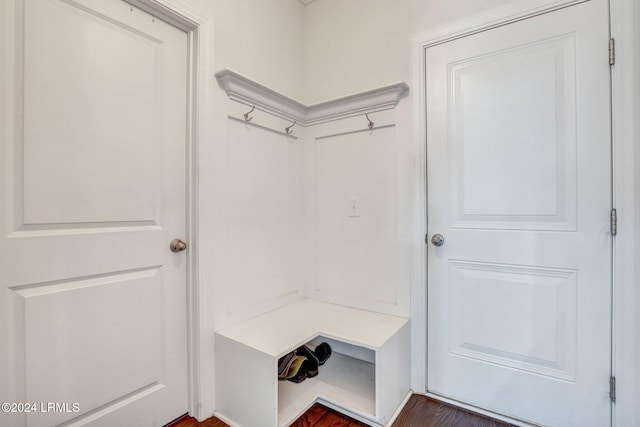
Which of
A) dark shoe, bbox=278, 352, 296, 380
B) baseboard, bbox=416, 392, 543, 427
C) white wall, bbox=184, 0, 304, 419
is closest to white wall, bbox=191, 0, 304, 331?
white wall, bbox=184, 0, 304, 419

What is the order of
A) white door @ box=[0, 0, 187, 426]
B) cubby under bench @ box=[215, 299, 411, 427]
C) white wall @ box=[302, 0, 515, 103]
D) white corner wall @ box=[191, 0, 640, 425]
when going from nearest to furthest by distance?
white door @ box=[0, 0, 187, 426] < cubby under bench @ box=[215, 299, 411, 427] < white corner wall @ box=[191, 0, 640, 425] < white wall @ box=[302, 0, 515, 103]

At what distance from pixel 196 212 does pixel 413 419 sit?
1450 mm

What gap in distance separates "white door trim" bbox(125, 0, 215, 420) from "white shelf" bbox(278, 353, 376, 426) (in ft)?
1.26

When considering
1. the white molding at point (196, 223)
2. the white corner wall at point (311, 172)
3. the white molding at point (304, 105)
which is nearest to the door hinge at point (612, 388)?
the white corner wall at point (311, 172)

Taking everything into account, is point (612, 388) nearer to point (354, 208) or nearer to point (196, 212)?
point (354, 208)

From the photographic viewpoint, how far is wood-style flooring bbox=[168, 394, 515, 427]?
1377mm

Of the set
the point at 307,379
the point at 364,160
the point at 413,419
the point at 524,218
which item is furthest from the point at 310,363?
the point at 524,218

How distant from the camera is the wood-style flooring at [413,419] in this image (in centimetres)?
138

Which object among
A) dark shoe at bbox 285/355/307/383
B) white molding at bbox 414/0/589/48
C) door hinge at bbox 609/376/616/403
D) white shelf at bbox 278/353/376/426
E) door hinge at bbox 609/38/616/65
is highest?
white molding at bbox 414/0/589/48

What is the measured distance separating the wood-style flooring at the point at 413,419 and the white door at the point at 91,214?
0.22 meters

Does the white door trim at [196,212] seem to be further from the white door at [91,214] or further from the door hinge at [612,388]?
the door hinge at [612,388]

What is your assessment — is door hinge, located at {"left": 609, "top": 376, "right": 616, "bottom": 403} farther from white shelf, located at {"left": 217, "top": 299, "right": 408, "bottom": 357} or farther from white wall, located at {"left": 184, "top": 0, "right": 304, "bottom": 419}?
white wall, located at {"left": 184, "top": 0, "right": 304, "bottom": 419}

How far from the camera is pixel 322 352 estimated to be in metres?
1.79

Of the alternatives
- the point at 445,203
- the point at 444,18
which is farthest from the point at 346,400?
the point at 444,18
